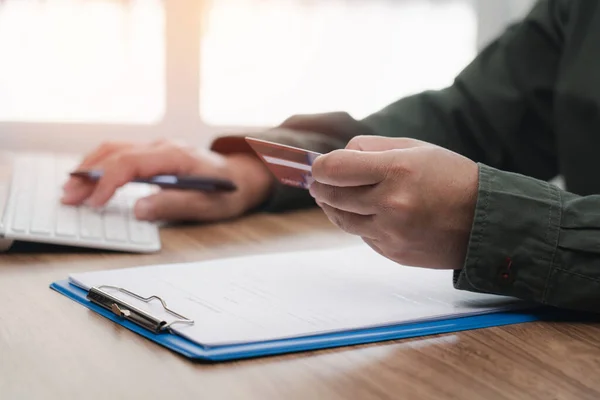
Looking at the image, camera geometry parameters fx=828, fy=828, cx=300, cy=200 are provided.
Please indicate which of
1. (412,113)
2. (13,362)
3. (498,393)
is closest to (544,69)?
(412,113)

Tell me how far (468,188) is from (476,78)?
0.59m

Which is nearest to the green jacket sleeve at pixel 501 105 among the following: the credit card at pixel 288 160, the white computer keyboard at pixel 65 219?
the white computer keyboard at pixel 65 219

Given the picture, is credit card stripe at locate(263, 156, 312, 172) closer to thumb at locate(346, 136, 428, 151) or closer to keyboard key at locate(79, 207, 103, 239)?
thumb at locate(346, 136, 428, 151)

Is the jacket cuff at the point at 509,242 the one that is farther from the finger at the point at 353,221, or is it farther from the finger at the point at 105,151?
the finger at the point at 105,151

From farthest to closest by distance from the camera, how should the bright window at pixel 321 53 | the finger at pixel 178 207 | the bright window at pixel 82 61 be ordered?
the bright window at pixel 321 53, the bright window at pixel 82 61, the finger at pixel 178 207

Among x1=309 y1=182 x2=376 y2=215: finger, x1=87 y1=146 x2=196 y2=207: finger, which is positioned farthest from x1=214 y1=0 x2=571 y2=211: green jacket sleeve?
x1=309 y1=182 x2=376 y2=215: finger

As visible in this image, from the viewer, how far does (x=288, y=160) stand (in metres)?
0.81

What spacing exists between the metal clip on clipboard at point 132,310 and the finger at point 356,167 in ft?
0.58

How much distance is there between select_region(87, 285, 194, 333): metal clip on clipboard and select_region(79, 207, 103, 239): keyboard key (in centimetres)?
22

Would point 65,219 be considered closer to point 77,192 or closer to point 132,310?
point 77,192

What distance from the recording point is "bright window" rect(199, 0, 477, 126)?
66.7 inches

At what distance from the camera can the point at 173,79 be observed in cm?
164

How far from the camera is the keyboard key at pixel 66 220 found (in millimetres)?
920

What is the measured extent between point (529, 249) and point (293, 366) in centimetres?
25
